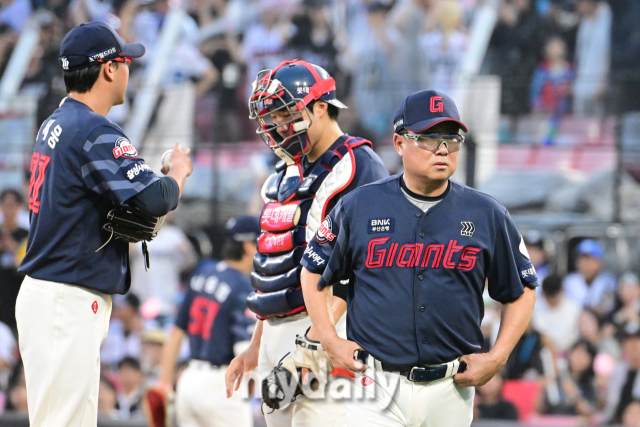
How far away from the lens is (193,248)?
9430mm

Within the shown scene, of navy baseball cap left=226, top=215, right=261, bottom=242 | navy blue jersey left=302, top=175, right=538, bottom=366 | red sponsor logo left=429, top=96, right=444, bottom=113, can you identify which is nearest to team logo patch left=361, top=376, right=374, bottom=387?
navy blue jersey left=302, top=175, right=538, bottom=366

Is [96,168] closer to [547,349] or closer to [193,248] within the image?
[547,349]

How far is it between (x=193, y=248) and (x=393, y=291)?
6.78 metres

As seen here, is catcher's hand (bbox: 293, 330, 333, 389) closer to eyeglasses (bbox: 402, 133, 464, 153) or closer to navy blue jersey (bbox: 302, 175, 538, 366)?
navy blue jersey (bbox: 302, 175, 538, 366)

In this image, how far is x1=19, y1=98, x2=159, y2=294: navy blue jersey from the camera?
3.20 metres

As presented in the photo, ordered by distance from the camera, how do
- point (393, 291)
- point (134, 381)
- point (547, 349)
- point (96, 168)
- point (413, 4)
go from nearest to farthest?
point (393, 291), point (96, 168), point (547, 349), point (134, 381), point (413, 4)

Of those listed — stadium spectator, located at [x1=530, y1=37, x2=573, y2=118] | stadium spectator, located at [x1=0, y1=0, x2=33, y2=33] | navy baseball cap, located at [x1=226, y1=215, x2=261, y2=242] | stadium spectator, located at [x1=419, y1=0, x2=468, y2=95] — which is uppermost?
stadium spectator, located at [x1=0, y1=0, x2=33, y2=33]

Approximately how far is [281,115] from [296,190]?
366mm

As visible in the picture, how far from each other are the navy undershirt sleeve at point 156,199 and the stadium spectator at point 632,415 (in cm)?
538

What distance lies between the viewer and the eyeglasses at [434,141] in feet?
9.50

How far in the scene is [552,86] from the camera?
956cm

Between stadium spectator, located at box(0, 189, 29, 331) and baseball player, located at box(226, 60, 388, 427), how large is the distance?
6.38 metres

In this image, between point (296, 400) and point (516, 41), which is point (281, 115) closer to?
point (296, 400)

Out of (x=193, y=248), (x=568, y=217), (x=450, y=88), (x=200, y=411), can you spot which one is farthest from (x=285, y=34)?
(x=200, y=411)
